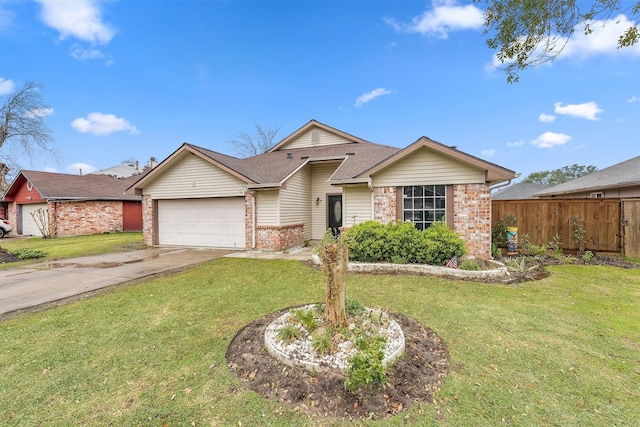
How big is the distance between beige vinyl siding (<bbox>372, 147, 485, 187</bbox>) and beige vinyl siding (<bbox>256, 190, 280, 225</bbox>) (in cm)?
400

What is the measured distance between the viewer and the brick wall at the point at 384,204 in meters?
9.26

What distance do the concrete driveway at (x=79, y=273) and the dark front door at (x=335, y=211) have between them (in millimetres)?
4935

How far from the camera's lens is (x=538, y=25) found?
228 inches

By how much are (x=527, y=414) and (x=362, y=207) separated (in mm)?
7720

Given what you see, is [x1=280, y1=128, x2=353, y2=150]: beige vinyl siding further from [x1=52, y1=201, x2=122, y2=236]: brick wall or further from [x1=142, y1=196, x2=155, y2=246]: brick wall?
[x1=52, y1=201, x2=122, y2=236]: brick wall

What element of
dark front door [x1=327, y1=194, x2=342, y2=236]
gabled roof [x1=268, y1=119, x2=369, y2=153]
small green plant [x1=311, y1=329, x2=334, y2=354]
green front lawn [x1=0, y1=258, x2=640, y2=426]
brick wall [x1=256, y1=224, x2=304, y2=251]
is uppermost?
gabled roof [x1=268, y1=119, x2=369, y2=153]

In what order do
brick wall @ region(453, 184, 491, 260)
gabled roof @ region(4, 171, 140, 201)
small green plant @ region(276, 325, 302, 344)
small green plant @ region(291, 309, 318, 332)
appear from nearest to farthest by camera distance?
small green plant @ region(276, 325, 302, 344) < small green plant @ region(291, 309, 318, 332) < brick wall @ region(453, 184, 491, 260) < gabled roof @ region(4, 171, 140, 201)

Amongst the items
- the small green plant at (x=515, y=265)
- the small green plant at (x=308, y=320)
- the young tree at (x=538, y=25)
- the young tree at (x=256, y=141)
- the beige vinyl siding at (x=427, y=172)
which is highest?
the young tree at (x=256, y=141)

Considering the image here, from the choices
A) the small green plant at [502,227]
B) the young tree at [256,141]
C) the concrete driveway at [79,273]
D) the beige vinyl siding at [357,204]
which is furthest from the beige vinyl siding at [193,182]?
the young tree at [256,141]

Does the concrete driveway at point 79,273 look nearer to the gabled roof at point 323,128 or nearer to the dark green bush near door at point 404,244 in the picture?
the dark green bush near door at point 404,244

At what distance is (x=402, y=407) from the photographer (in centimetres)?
246

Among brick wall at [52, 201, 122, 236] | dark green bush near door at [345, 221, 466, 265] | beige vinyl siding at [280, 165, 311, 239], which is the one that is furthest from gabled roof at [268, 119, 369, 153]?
brick wall at [52, 201, 122, 236]

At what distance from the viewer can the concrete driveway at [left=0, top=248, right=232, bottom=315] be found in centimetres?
570

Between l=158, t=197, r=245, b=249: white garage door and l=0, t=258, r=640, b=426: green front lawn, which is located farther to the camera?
l=158, t=197, r=245, b=249: white garage door
